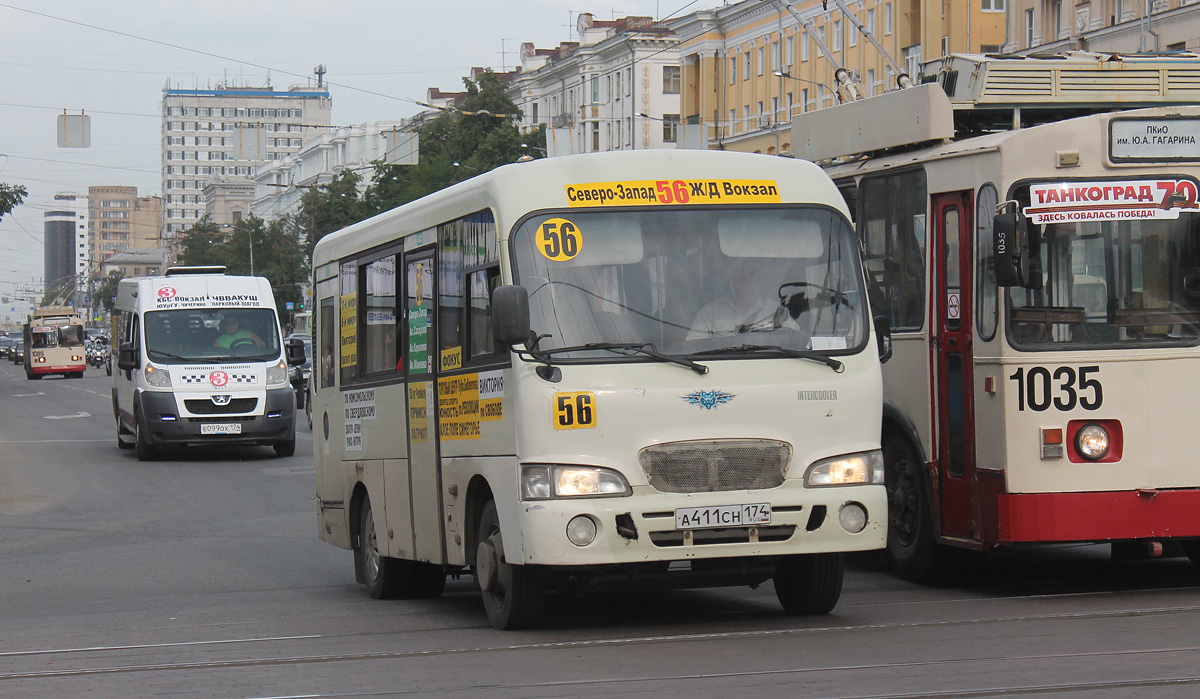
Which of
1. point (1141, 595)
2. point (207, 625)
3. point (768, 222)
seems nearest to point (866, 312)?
point (768, 222)

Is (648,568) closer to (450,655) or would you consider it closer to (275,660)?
(450,655)

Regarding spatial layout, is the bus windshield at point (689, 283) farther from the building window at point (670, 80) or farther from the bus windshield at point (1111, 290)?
the building window at point (670, 80)

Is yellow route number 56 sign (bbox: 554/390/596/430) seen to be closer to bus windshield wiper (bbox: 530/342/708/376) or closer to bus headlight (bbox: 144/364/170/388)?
bus windshield wiper (bbox: 530/342/708/376)

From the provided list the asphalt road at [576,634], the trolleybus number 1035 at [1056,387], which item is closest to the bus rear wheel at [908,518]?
the asphalt road at [576,634]

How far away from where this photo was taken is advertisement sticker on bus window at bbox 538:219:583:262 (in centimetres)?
902

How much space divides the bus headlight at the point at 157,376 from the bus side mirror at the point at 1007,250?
18.4 metres

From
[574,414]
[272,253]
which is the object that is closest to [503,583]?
[574,414]

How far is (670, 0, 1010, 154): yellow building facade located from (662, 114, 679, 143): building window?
1334 millimetres

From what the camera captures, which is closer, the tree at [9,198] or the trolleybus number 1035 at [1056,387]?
the trolleybus number 1035 at [1056,387]

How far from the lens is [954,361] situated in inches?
418

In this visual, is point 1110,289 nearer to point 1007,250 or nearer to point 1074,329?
point 1074,329

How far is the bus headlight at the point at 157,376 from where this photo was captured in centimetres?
2595

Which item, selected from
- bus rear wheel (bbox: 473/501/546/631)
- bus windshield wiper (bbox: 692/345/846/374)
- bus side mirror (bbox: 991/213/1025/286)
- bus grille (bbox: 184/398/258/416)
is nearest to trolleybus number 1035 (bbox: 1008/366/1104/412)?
bus side mirror (bbox: 991/213/1025/286)

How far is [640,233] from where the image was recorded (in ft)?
29.9
